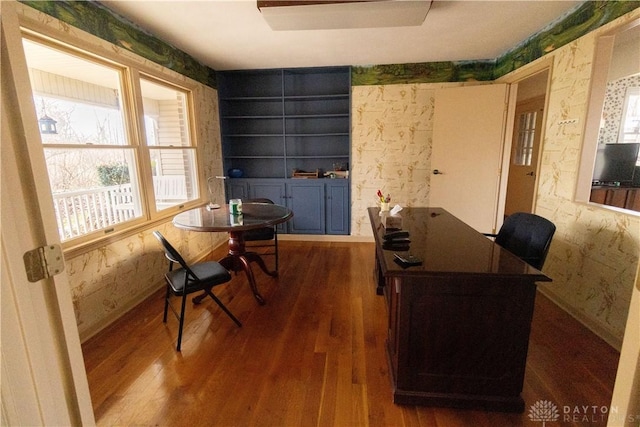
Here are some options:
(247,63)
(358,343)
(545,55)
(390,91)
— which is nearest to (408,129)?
(390,91)

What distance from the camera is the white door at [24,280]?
67 centimetres

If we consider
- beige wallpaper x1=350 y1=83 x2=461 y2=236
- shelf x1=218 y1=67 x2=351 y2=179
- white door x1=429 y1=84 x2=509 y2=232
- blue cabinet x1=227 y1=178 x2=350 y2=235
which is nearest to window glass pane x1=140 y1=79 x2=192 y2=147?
shelf x1=218 y1=67 x2=351 y2=179

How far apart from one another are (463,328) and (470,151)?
288 cm

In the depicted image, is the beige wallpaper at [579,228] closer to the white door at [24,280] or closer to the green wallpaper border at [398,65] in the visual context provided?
the green wallpaper border at [398,65]

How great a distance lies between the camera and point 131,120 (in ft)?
8.41

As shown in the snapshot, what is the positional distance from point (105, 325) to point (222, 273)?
99 centimetres

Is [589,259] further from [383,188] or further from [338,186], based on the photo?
[338,186]

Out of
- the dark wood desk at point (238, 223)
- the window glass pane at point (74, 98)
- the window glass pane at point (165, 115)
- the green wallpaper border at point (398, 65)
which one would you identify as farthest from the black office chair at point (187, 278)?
the green wallpaper border at point (398, 65)

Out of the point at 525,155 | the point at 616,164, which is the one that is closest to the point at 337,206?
the point at 616,164

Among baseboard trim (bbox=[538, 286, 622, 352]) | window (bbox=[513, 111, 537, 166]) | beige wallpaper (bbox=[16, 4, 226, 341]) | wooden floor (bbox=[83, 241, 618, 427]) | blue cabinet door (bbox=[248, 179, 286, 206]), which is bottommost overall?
wooden floor (bbox=[83, 241, 618, 427])

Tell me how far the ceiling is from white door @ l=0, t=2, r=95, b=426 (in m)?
1.93

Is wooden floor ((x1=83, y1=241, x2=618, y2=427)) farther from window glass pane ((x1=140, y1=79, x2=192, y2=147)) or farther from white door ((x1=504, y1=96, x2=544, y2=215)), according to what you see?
white door ((x1=504, y1=96, x2=544, y2=215))

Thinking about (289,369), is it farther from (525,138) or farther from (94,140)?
(525,138)

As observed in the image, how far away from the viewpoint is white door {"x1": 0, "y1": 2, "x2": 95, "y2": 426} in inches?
26.4
